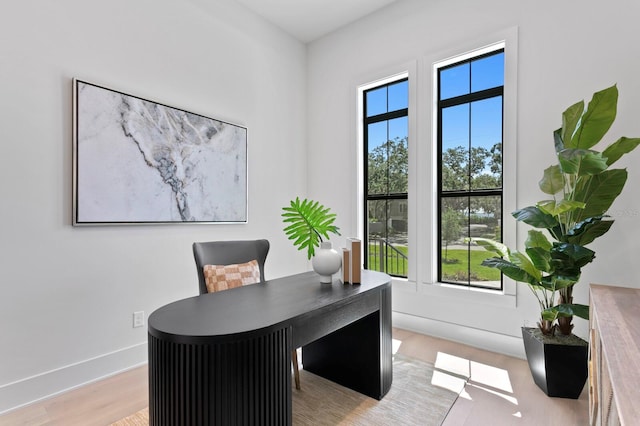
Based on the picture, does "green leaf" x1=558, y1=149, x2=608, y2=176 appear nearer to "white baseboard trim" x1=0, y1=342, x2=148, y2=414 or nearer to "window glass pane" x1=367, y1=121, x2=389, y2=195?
"window glass pane" x1=367, y1=121, x2=389, y2=195

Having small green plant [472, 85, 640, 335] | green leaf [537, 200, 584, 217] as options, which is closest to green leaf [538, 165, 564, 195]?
small green plant [472, 85, 640, 335]

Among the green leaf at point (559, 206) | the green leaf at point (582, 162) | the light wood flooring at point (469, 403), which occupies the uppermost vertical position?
the green leaf at point (582, 162)

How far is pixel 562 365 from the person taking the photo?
2076mm

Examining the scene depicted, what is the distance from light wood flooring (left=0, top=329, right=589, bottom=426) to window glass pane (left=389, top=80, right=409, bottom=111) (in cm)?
254

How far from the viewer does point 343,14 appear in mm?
3623

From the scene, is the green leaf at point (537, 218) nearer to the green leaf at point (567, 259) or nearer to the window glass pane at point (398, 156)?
the green leaf at point (567, 259)

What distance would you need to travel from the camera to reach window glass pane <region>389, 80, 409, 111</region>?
354 centimetres

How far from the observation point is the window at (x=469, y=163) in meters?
2.98

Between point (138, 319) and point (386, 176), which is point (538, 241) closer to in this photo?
point (386, 176)

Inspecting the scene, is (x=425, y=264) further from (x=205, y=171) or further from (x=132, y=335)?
(x=132, y=335)

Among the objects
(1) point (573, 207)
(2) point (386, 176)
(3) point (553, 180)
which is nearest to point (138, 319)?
(2) point (386, 176)

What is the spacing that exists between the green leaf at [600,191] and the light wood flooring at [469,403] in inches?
46.0

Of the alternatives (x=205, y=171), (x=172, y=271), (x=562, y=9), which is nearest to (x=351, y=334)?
(x=172, y=271)

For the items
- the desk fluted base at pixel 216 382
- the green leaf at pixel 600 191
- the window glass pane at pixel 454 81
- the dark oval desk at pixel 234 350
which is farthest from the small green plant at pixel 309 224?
the window glass pane at pixel 454 81
